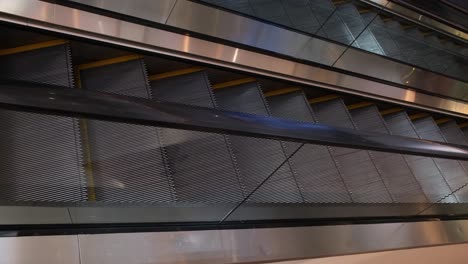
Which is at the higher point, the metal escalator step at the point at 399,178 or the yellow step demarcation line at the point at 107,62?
the yellow step demarcation line at the point at 107,62

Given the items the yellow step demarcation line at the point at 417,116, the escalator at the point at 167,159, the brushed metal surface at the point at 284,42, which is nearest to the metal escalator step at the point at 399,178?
the escalator at the point at 167,159

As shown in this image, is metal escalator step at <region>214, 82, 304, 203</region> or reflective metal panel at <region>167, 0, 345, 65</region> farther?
reflective metal panel at <region>167, 0, 345, 65</region>

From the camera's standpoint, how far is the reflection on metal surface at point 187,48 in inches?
100

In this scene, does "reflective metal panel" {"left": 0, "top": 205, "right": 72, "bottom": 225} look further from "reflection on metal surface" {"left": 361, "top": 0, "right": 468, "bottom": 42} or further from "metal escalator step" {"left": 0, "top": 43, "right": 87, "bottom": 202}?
"reflection on metal surface" {"left": 361, "top": 0, "right": 468, "bottom": 42}

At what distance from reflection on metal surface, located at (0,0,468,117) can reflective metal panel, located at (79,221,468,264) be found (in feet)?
4.97

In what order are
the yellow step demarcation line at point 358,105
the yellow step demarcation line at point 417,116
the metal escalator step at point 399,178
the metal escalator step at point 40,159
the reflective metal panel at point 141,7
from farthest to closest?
the yellow step demarcation line at point 417,116
the yellow step demarcation line at point 358,105
the reflective metal panel at point 141,7
the metal escalator step at point 399,178
the metal escalator step at point 40,159

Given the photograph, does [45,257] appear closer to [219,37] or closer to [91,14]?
[91,14]

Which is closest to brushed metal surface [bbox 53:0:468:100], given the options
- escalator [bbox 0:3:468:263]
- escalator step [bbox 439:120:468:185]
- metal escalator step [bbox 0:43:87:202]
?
escalator [bbox 0:3:468:263]

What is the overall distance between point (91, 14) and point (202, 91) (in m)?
0.88

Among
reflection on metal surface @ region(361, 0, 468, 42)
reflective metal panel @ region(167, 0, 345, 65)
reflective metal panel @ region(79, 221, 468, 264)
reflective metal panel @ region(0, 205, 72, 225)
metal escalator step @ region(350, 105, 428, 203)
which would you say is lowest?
reflective metal panel @ region(79, 221, 468, 264)

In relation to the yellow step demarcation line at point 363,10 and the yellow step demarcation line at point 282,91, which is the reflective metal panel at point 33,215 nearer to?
the yellow step demarcation line at point 282,91

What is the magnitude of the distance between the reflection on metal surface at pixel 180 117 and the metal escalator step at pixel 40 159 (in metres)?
0.25

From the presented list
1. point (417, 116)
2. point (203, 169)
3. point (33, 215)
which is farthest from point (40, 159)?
point (417, 116)

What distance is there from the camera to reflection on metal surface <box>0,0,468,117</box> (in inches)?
100
